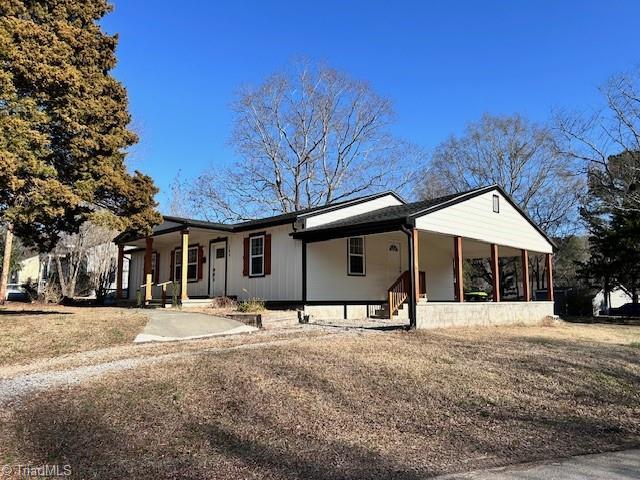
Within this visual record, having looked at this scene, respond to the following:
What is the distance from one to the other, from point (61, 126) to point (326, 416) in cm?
1023

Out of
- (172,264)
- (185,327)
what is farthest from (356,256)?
(172,264)

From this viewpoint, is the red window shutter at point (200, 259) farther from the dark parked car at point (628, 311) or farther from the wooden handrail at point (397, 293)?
the dark parked car at point (628, 311)

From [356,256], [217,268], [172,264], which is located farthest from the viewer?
[172,264]

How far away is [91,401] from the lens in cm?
Result: 614

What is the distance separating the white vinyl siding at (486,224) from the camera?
14.9m

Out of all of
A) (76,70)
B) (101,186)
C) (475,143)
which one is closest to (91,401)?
(101,186)

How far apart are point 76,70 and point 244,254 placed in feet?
27.1

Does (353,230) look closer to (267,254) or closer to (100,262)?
(267,254)

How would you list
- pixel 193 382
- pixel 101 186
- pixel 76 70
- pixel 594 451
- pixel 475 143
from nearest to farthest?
1. pixel 594 451
2. pixel 193 382
3. pixel 76 70
4. pixel 101 186
5. pixel 475 143

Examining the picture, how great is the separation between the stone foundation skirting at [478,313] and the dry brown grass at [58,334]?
695 cm

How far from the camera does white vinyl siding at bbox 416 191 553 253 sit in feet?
49.0

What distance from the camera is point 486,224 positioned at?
674 inches

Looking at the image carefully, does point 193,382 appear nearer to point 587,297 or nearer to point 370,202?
point 370,202

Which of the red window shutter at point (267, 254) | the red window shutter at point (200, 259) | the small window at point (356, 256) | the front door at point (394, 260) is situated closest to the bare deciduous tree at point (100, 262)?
the red window shutter at point (200, 259)
